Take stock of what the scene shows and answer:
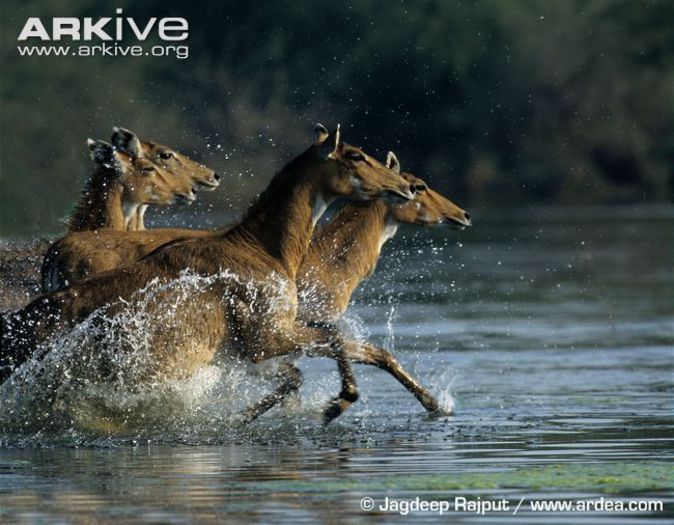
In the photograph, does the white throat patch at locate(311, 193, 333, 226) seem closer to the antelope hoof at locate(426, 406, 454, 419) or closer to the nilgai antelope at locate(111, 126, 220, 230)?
the antelope hoof at locate(426, 406, 454, 419)

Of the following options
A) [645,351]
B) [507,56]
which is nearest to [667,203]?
[507,56]

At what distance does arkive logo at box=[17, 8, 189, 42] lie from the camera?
A: 5978cm

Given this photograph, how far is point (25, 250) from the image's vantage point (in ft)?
61.2

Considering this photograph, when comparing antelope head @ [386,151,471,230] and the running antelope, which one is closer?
the running antelope

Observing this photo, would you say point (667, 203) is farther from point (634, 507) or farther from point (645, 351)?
point (634, 507)

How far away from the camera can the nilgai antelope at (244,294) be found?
1484 cm

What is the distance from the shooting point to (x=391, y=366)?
16312 mm

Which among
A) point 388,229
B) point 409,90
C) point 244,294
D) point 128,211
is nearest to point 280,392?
point 244,294

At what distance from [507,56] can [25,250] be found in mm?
50456

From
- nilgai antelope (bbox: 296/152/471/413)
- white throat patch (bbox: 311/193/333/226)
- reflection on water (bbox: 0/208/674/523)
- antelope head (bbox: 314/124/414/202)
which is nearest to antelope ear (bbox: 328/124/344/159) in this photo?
antelope head (bbox: 314/124/414/202)

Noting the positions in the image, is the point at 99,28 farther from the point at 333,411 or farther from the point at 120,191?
the point at 333,411

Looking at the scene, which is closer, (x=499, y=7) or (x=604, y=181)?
(x=604, y=181)

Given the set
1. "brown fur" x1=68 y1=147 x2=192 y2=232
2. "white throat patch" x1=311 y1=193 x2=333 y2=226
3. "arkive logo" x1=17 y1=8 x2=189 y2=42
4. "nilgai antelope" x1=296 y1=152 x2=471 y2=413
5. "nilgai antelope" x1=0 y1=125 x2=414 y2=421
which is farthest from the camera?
"arkive logo" x1=17 y1=8 x2=189 y2=42

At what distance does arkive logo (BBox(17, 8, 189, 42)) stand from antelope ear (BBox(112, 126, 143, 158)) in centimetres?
3996
